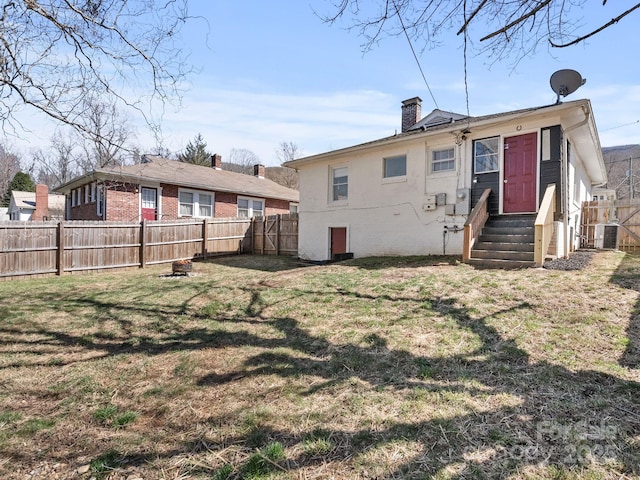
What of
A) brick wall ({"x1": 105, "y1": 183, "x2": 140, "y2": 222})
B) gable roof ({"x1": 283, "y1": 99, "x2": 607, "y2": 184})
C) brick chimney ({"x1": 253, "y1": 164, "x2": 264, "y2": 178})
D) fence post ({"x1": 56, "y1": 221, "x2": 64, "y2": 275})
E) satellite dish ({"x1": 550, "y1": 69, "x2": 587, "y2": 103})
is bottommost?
fence post ({"x1": 56, "y1": 221, "x2": 64, "y2": 275})

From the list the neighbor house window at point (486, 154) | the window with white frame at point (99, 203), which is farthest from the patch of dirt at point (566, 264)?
the window with white frame at point (99, 203)

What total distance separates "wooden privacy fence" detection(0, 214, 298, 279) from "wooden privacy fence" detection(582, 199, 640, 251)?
11.5 m

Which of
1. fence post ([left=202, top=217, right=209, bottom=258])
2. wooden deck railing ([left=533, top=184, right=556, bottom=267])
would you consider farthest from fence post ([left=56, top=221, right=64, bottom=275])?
wooden deck railing ([left=533, top=184, right=556, bottom=267])

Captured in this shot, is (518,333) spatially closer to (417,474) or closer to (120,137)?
(417,474)

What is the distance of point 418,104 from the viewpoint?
54.5ft

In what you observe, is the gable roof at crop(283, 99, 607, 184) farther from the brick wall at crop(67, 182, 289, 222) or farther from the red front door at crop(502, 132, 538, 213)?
the brick wall at crop(67, 182, 289, 222)

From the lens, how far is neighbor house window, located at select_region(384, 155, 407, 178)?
11445mm

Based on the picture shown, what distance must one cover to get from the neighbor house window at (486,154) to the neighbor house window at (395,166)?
2.17 m

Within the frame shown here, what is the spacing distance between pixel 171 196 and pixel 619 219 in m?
18.7

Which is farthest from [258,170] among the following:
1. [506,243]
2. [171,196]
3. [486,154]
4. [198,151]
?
[506,243]

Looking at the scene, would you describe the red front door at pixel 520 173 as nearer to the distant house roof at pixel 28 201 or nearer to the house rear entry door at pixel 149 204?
the house rear entry door at pixel 149 204

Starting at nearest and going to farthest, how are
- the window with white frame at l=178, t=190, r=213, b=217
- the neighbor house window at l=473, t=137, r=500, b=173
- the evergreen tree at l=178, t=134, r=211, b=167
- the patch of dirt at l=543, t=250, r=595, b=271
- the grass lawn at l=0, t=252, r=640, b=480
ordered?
the grass lawn at l=0, t=252, r=640, b=480 → the patch of dirt at l=543, t=250, r=595, b=271 → the neighbor house window at l=473, t=137, r=500, b=173 → the window with white frame at l=178, t=190, r=213, b=217 → the evergreen tree at l=178, t=134, r=211, b=167

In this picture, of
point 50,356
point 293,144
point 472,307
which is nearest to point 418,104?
point 472,307

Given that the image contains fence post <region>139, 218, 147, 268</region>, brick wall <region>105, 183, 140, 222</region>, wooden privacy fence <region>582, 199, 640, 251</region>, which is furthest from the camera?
brick wall <region>105, 183, 140, 222</region>
